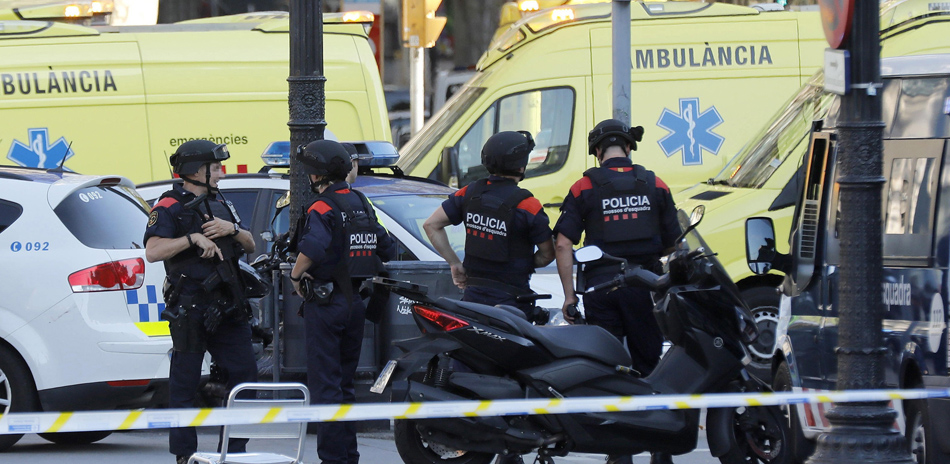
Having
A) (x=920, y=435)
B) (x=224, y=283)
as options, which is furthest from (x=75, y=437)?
(x=920, y=435)

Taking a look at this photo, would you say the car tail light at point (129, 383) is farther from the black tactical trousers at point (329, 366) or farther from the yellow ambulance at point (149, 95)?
the yellow ambulance at point (149, 95)

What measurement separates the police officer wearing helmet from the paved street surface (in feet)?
3.80

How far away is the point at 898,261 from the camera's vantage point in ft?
19.7

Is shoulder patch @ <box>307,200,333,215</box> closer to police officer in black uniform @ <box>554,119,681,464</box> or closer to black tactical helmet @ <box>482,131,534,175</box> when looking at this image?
black tactical helmet @ <box>482,131,534,175</box>

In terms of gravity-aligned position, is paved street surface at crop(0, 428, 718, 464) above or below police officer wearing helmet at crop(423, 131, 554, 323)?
below

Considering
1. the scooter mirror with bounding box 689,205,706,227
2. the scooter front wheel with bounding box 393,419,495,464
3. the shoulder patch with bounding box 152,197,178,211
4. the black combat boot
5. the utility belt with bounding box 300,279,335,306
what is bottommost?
the black combat boot

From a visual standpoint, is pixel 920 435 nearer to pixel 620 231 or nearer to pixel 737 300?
pixel 737 300

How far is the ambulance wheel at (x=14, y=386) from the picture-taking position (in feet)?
23.7

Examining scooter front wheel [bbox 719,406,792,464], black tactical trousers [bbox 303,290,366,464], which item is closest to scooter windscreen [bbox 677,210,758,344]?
scooter front wheel [bbox 719,406,792,464]

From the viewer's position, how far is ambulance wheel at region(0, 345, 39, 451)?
7223 mm

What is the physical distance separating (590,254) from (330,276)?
130cm

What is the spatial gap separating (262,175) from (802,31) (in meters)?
4.94

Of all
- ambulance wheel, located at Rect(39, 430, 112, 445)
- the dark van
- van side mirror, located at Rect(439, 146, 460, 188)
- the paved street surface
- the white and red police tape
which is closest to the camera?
the white and red police tape

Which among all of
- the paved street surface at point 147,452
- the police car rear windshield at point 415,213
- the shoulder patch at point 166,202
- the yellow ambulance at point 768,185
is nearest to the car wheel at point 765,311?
the yellow ambulance at point 768,185
